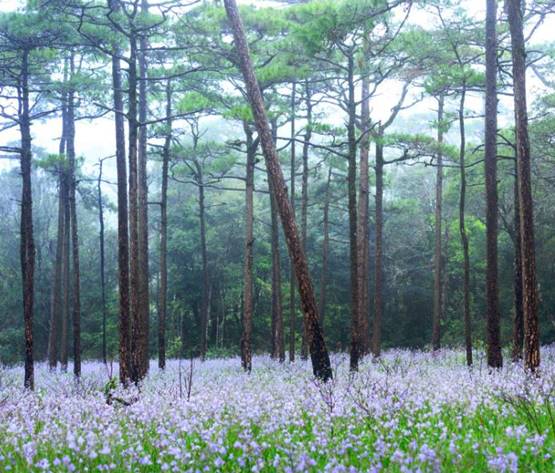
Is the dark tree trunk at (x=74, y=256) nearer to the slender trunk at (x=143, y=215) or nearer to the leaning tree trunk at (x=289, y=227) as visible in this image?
the slender trunk at (x=143, y=215)

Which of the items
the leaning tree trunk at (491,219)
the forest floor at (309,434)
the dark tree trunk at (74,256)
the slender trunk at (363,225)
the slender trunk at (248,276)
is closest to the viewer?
the forest floor at (309,434)

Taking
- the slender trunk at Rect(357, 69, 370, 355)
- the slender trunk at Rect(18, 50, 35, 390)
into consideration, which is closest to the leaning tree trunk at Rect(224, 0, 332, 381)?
the slender trunk at Rect(18, 50, 35, 390)

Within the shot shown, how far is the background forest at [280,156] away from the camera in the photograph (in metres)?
15.1

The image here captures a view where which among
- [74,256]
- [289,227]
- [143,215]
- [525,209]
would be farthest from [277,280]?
[525,209]

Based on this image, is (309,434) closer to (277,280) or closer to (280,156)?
(277,280)

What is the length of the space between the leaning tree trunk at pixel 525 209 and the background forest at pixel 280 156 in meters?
0.93

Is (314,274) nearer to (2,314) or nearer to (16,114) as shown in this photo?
(2,314)

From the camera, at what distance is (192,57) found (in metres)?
16.9

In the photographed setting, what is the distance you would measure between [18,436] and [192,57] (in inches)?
496

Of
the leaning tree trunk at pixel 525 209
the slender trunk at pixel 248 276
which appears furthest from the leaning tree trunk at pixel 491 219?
the slender trunk at pixel 248 276

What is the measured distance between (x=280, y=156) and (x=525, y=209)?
16.7 meters

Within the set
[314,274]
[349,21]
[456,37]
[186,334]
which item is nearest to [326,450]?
[349,21]

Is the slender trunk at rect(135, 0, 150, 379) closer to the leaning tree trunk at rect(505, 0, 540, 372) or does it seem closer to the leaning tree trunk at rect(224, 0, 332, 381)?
the leaning tree trunk at rect(224, 0, 332, 381)

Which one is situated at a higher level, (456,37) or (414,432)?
(456,37)
